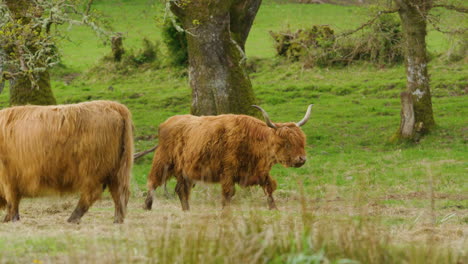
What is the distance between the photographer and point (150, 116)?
20719 mm

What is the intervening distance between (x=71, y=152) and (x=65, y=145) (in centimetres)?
10

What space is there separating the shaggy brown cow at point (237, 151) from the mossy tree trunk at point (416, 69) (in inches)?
285

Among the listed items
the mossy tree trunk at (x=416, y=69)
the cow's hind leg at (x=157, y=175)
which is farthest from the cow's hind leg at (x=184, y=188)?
the mossy tree trunk at (x=416, y=69)

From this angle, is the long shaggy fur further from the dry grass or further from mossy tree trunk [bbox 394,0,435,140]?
mossy tree trunk [bbox 394,0,435,140]

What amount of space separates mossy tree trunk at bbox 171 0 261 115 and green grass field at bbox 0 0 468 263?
32.5 inches

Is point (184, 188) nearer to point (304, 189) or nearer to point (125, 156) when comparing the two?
point (304, 189)

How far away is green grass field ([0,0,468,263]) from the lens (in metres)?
5.41

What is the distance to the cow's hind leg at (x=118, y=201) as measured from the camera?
8.00 meters

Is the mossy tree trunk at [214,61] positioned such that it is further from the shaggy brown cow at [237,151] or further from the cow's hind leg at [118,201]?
the cow's hind leg at [118,201]

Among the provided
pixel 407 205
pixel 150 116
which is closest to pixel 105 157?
pixel 407 205

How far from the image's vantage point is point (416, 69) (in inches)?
679

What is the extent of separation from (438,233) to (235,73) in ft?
27.0

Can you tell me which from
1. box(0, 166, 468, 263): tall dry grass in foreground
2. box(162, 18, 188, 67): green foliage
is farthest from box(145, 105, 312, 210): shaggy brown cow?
box(162, 18, 188, 67): green foliage

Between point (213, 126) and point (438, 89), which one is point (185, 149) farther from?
point (438, 89)
